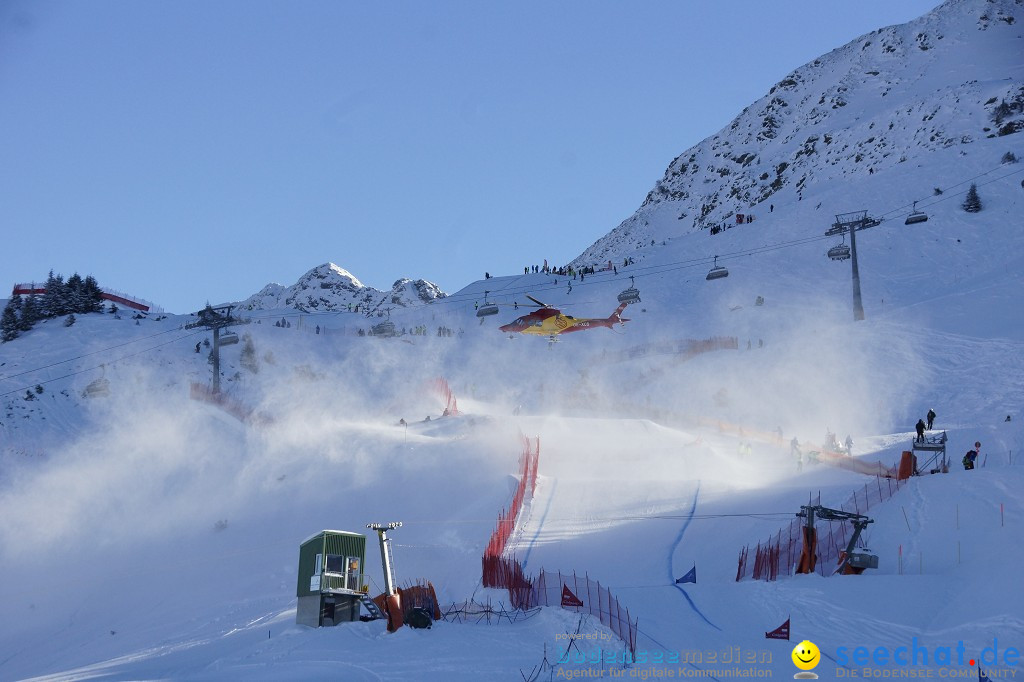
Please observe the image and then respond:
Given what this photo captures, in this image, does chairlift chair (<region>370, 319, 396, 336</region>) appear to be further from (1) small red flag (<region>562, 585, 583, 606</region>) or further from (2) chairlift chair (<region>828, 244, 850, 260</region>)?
(1) small red flag (<region>562, 585, 583, 606</region>)

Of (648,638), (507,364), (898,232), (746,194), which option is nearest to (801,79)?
(746,194)

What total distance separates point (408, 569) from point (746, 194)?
289 feet

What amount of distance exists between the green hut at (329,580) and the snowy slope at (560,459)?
0.93 meters

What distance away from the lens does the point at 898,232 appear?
203 ft

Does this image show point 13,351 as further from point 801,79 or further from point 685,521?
point 801,79

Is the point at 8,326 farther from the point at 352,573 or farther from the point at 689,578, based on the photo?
the point at 689,578

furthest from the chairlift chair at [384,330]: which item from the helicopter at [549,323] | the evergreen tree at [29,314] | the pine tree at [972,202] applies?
the pine tree at [972,202]

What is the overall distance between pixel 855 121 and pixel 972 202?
48.5 m


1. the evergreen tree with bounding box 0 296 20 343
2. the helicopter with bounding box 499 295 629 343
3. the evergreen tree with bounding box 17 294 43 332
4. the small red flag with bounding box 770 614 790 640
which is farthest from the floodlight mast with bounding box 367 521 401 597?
the evergreen tree with bounding box 17 294 43 332

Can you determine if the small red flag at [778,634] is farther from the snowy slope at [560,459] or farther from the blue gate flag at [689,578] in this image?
the blue gate flag at [689,578]

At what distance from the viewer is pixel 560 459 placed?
3766cm

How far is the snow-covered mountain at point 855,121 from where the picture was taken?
83.3m

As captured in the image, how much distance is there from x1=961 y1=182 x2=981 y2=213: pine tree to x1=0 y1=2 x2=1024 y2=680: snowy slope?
712mm

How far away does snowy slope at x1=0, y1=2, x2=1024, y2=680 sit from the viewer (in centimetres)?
1980
